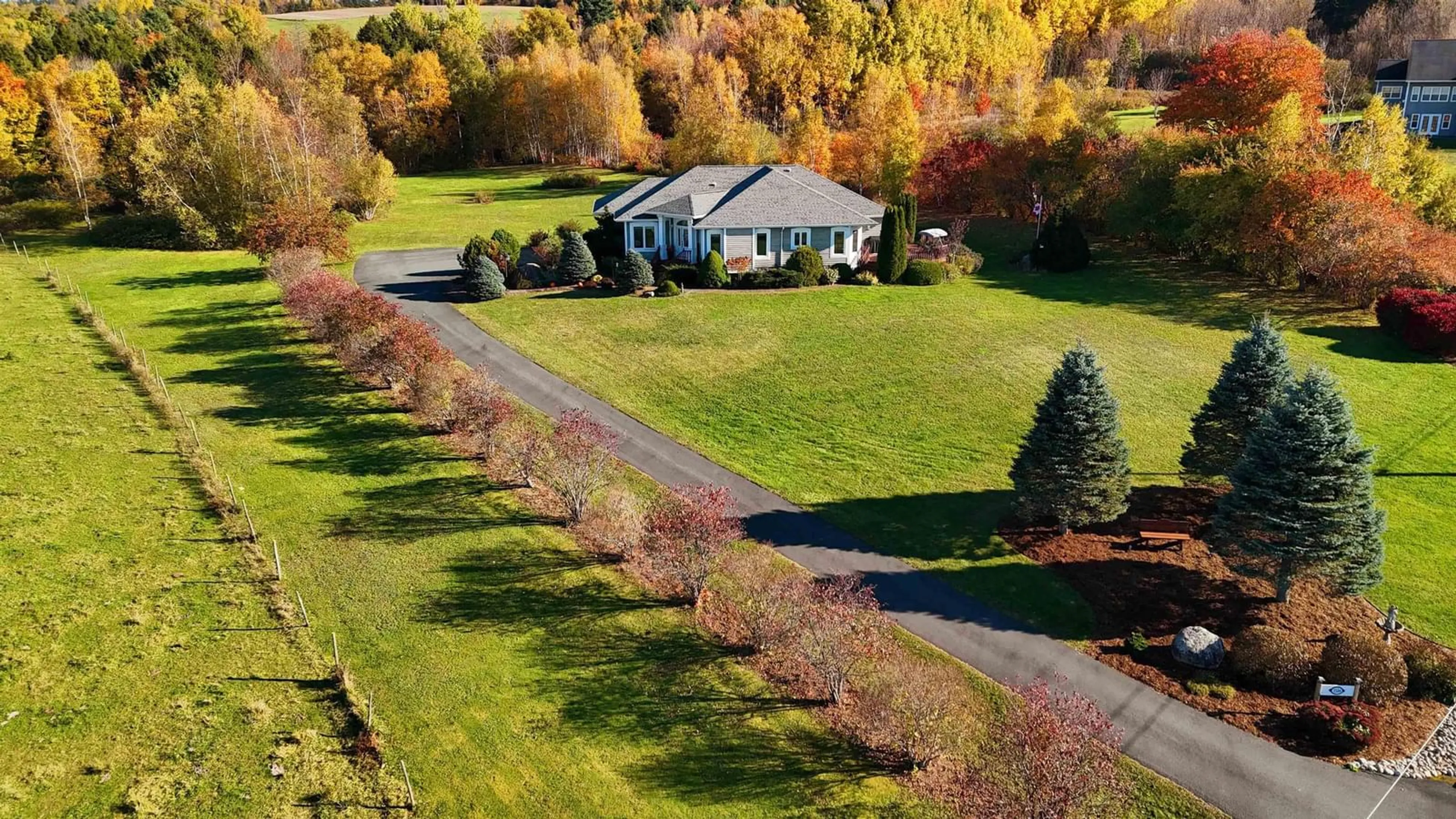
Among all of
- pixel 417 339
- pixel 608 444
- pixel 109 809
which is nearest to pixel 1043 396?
pixel 608 444

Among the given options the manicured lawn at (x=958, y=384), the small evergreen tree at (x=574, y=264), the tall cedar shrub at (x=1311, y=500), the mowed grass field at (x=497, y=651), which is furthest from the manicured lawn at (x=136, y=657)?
the small evergreen tree at (x=574, y=264)

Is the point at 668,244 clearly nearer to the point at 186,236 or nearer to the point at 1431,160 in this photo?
the point at 186,236

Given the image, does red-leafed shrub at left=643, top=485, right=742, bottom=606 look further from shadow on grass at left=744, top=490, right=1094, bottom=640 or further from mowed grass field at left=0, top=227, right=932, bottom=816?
shadow on grass at left=744, top=490, right=1094, bottom=640

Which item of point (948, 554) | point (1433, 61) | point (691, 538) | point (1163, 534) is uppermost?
point (1433, 61)

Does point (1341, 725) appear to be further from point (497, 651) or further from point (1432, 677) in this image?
point (497, 651)

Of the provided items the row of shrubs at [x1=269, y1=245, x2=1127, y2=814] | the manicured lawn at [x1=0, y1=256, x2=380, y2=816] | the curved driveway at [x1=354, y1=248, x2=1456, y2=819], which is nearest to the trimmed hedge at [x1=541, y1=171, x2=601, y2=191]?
the row of shrubs at [x1=269, y1=245, x2=1127, y2=814]

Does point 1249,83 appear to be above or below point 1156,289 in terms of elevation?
above

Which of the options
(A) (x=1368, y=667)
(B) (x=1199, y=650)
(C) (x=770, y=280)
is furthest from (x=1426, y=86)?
(B) (x=1199, y=650)
